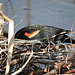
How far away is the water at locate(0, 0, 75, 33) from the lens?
0.98 metres

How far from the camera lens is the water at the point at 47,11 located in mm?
979

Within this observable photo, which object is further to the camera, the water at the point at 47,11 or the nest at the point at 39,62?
the water at the point at 47,11

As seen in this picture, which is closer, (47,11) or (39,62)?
(39,62)

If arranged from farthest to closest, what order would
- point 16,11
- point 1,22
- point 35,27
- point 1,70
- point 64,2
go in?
point 16,11, point 64,2, point 35,27, point 1,22, point 1,70

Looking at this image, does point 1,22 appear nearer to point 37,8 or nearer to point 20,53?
point 20,53

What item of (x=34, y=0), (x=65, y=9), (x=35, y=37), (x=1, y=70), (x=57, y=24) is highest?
(x=34, y=0)

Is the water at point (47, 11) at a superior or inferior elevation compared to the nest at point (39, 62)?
superior

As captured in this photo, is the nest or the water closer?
the nest

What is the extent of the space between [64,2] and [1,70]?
2.37ft

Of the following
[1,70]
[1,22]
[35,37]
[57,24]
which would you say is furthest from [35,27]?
[1,70]

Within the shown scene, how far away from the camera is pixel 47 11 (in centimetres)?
102

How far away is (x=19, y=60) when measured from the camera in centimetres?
50

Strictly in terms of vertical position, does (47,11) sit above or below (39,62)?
above

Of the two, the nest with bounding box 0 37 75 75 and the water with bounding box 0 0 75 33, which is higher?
the water with bounding box 0 0 75 33
